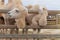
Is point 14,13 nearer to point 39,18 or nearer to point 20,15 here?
point 20,15

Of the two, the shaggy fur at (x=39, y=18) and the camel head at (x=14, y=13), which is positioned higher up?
the camel head at (x=14, y=13)

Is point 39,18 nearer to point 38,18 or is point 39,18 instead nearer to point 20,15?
point 38,18

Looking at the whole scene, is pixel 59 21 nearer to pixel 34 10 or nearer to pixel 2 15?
pixel 34 10

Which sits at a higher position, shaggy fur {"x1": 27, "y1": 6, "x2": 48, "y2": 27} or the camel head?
the camel head

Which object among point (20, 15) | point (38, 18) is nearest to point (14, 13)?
point (20, 15)

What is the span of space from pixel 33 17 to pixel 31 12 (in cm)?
3

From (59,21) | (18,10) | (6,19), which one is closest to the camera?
(18,10)

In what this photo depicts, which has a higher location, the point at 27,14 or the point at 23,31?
the point at 27,14

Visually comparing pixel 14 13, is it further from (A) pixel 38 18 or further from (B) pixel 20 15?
(A) pixel 38 18

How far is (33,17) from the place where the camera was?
0.85 metres

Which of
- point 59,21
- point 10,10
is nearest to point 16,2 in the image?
point 10,10

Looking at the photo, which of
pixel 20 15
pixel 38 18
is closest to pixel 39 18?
pixel 38 18

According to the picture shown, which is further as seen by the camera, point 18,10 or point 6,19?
point 6,19

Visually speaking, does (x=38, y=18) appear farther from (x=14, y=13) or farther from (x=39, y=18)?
(x=14, y=13)
